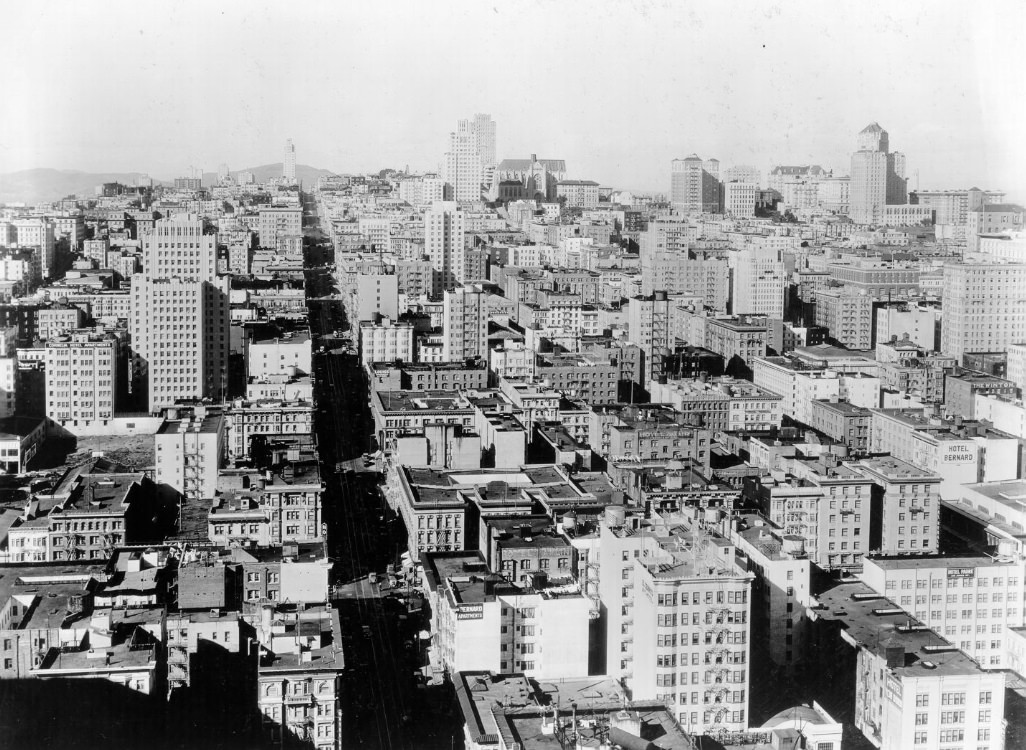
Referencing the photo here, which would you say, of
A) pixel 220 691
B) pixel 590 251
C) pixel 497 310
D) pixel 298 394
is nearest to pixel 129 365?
pixel 298 394

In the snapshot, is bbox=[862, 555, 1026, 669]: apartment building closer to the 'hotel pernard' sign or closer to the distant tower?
the 'hotel pernard' sign

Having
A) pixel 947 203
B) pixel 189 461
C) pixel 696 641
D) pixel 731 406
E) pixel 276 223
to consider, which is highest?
pixel 947 203

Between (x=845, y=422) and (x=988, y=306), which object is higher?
(x=988, y=306)

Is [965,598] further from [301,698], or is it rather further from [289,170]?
[289,170]

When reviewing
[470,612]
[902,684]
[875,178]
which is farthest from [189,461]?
[875,178]

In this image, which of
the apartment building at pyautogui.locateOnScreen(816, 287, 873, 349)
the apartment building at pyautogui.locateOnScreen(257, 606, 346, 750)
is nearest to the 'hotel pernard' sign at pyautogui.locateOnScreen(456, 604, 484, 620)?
the apartment building at pyautogui.locateOnScreen(257, 606, 346, 750)

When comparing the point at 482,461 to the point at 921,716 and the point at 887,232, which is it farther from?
the point at 887,232

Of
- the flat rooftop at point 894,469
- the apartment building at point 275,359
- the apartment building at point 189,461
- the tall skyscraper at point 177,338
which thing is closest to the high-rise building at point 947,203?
the apartment building at point 275,359
